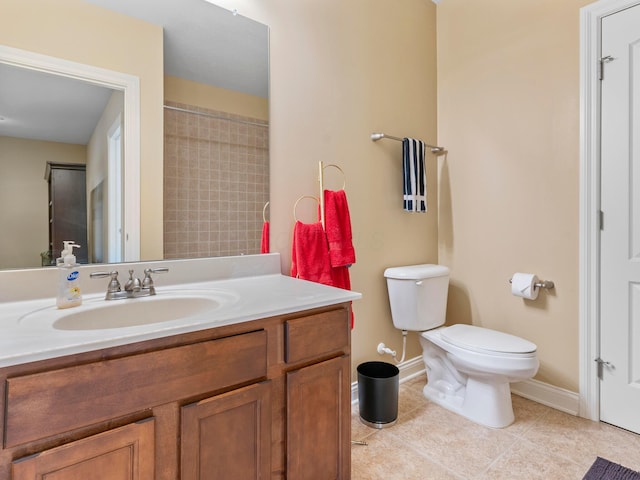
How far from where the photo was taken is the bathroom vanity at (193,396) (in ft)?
2.29

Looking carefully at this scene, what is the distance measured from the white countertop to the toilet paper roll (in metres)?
1.28

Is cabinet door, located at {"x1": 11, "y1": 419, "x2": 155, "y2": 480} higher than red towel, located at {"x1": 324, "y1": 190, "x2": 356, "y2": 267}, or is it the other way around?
red towel, located at {"x1": 324, "y1": 190, "x2": 356, "y2": 267}

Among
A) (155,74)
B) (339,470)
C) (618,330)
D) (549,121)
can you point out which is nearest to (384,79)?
(549,121)

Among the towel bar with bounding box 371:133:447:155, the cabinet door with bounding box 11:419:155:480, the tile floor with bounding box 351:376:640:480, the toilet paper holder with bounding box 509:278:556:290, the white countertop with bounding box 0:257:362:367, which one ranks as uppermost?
the towel bar with bounding box 371:133:447:155

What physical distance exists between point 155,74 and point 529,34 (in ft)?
6.75

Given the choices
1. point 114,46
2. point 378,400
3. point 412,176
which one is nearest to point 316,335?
point 378,400

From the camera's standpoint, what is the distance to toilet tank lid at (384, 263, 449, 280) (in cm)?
200

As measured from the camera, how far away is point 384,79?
7.01 feet

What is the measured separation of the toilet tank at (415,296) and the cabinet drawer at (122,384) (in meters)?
1.23

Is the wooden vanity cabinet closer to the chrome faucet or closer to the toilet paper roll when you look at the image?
the chrome faucet

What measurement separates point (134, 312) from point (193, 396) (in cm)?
40

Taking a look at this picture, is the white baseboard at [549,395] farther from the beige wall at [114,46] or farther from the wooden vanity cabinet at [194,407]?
the beige wall at [114,46]

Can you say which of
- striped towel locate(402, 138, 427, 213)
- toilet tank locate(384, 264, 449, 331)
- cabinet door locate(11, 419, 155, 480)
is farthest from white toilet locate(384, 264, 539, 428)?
cabinet door locate(11, 419, 155, 480)

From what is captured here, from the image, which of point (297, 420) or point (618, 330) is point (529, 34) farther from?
point (297, 420)
